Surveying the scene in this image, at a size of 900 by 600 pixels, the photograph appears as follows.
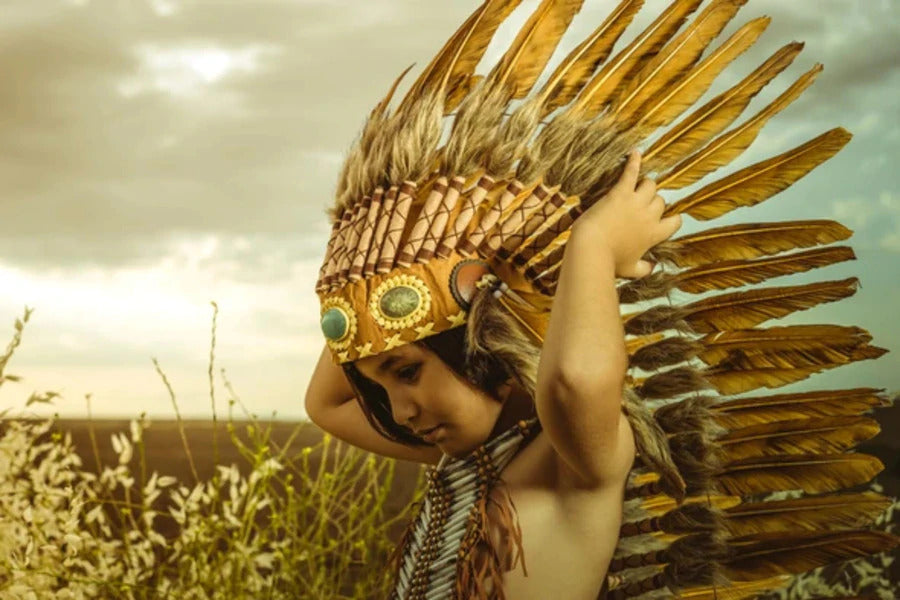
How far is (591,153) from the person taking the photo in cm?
166

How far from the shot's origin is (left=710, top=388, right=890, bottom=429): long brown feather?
1778 millimetres

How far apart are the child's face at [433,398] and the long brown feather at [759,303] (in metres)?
0.42

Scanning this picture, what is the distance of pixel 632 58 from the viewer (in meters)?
1.77

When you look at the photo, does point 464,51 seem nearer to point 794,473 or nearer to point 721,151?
point 721,151

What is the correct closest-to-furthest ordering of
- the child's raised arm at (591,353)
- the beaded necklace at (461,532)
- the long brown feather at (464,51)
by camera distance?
1. the child's raised arm at (591,353)
2. the beaded necklace at (461,532)
3. the long brown feather at (464,51)

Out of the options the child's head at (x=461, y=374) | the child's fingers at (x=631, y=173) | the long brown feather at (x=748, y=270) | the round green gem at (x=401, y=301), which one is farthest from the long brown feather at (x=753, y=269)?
the round green gem at (x=401, y=301)

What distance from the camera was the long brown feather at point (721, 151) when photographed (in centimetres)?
175

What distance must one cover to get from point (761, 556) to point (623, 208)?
0.69m

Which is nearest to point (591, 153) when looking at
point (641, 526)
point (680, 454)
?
point (680, 454)

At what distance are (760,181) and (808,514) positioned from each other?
1.96ft

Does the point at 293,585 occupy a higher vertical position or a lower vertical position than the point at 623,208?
lower

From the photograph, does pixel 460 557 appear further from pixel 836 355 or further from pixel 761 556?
pixel 836 355

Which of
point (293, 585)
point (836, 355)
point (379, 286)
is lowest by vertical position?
point (293, 585)

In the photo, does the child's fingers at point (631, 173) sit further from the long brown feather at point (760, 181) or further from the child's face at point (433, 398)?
the child's face at point (433, 398)
